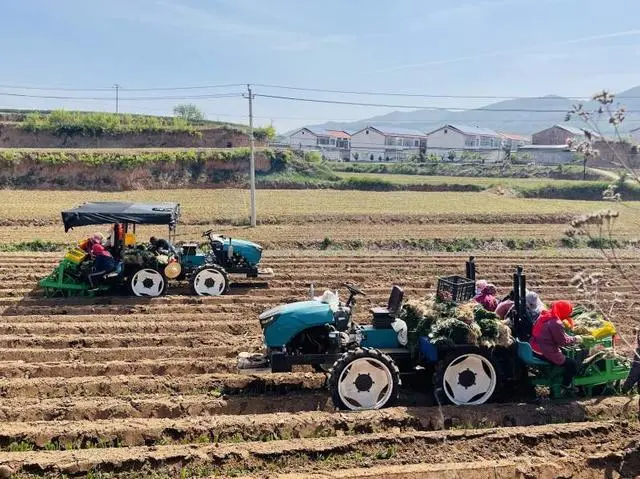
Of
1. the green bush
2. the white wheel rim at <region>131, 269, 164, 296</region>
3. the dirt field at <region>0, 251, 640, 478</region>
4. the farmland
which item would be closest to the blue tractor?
the farmland

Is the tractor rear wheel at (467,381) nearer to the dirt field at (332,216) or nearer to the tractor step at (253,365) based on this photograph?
the tractor step at (253,365)

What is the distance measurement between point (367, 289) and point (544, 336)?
642 cm

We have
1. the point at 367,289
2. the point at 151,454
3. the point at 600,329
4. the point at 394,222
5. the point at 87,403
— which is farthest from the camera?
the point at 394,222

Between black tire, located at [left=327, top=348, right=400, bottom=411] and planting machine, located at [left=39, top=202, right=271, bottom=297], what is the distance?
581cm

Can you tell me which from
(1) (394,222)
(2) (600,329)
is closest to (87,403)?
(2) (600,329)

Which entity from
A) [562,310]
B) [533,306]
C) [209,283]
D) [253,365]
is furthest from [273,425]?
[209,283]

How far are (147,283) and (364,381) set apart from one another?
6296 mm

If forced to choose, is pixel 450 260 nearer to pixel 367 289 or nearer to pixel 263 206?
pixel 367 289

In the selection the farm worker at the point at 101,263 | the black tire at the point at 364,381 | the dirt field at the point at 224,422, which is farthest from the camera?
the farm worker at the point at 101,263

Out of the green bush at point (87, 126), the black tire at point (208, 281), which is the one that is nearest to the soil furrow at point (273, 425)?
the black tire at point (208, 281)

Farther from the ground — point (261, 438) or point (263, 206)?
point (263, 206)

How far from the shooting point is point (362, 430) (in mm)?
6246

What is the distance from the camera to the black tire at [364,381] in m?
6.57

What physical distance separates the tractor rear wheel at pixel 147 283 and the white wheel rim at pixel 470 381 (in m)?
6.62
